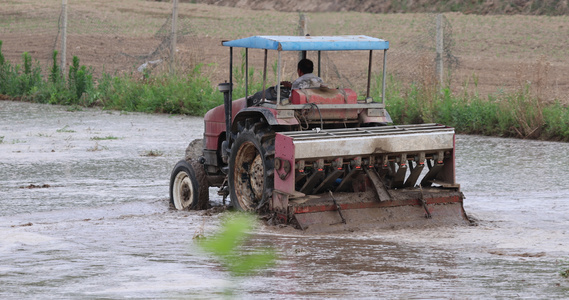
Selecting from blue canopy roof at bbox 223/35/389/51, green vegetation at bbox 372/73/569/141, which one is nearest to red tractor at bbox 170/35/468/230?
blue canopy roof at bbox 223/35/389/51

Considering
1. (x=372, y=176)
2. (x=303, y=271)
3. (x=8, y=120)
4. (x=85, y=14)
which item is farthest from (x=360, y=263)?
(x=85, y=14)

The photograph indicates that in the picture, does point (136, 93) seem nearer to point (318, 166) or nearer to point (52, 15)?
point (318, 166)

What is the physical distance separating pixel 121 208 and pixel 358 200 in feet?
9.25

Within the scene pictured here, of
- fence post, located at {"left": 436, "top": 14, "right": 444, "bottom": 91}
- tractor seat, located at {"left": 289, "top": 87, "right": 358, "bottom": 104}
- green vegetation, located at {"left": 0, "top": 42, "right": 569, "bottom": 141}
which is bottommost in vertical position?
green vegetation, located at {"left": 0, "top": 42, "right": 569, "bottom": 141}

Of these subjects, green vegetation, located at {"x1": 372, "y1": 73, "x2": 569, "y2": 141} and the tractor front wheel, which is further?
green vegetation, located at {"x1": 372, "y1": 73, "x2": 569, "y2": 141}

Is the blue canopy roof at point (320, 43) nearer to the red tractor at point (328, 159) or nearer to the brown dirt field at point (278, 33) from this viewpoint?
the red tractor at point (328, 159)

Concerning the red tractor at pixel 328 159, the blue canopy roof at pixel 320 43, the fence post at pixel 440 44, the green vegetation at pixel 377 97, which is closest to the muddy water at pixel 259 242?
the red tractor at pixel 328 159

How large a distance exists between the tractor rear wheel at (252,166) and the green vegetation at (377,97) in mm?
7644

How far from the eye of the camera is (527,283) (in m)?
6.17

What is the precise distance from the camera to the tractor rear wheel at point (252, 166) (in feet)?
28.0

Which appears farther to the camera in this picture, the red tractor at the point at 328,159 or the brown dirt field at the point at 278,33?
the brown dirt field at the point at 278,33

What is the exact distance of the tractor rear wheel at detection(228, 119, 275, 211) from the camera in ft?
28.0

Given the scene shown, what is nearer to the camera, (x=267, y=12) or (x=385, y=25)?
(x=385, y=25)

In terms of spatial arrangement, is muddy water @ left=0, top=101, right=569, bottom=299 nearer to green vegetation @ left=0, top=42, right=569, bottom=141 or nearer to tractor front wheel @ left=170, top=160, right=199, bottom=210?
tractor front wheel @ left=170, top=160, right=199, bottom=210
